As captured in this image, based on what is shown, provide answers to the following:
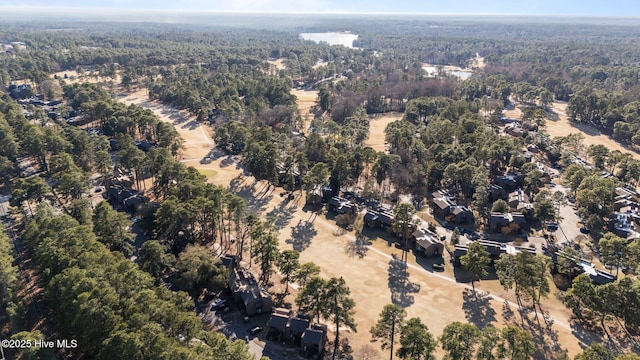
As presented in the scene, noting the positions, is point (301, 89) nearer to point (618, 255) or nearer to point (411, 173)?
point (411, 173)

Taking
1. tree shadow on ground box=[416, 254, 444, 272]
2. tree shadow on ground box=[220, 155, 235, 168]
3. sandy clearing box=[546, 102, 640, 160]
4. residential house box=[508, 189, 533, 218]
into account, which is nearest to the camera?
tree shadow on ground box=[416, 254, 444, 272]

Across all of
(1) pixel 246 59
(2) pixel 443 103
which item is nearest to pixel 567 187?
(2) pixel 443 103

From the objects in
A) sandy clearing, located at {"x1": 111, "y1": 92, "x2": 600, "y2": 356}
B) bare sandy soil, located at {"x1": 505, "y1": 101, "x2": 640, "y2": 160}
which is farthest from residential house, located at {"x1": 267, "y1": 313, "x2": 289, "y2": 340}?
bare sandy soil, located at {"x1": 505, "y1": 101, "x2": 640, "y2": 160}

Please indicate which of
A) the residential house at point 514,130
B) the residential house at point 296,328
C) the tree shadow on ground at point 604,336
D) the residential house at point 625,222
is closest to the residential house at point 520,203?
the residential house at point 625,222

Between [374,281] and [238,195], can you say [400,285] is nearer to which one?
[374,281]

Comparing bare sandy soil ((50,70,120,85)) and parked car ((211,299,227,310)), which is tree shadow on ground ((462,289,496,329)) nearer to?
parked car ((211,299,227,310))

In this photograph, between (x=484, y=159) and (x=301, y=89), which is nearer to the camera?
(x=484, y=159)

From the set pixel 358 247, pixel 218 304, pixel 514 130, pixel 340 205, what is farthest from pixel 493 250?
pixel 514 130

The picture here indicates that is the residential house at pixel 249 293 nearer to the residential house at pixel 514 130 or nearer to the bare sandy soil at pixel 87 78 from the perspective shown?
the residential house at pixel 514 130
